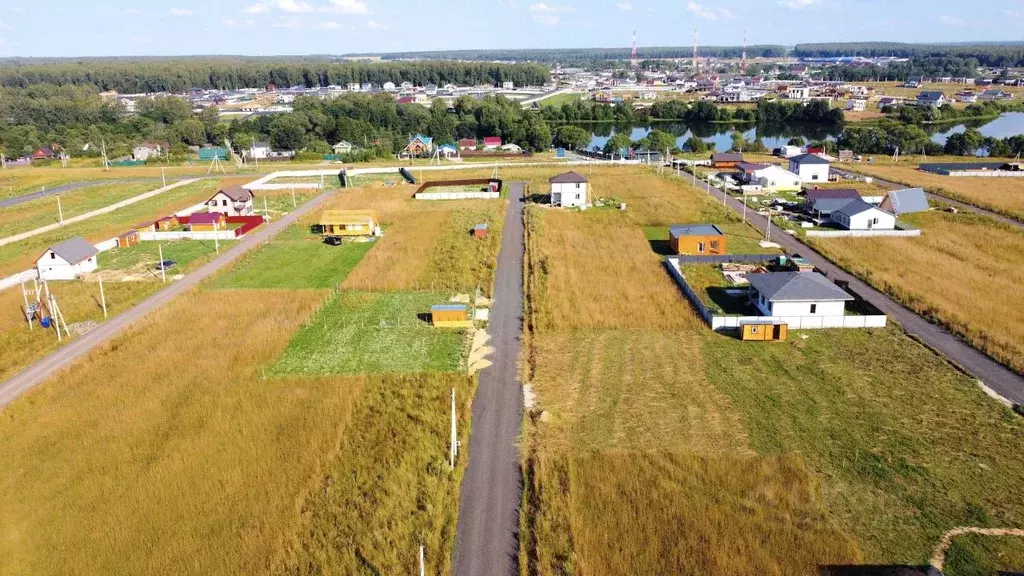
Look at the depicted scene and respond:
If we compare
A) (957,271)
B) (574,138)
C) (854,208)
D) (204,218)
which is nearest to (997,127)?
(574,138)

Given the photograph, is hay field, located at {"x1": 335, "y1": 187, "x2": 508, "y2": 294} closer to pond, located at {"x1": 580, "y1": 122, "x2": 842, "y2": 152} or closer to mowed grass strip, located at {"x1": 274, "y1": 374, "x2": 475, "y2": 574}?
mowed grass strip, located at {"x1": 274, "y1": 374, "x2": 475, "y2": 574}

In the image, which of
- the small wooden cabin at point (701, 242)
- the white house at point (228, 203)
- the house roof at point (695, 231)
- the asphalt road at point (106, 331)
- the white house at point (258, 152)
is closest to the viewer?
the asphalt road at point (106, 331)

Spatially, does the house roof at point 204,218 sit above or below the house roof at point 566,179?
below

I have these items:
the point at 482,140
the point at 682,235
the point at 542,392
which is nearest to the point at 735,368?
the point at 542,392

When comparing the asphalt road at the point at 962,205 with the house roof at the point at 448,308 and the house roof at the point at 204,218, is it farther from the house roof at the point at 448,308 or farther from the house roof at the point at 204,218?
the house roof at the point at 204,218

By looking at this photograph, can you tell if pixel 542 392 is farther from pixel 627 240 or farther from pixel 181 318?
Result: pixel 627 240

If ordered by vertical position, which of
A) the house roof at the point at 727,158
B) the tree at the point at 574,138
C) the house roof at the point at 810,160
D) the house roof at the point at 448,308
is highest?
the tree at the point at 574,138

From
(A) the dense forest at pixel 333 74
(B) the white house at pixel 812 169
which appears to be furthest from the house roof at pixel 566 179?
(A) the dense forest at pixel 333 74

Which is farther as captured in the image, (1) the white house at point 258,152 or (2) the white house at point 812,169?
(1) the white house at point 258,152

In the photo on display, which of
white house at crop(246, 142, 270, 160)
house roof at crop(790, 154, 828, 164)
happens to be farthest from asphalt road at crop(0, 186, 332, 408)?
white house at crop(246, 142, 270, 160)
